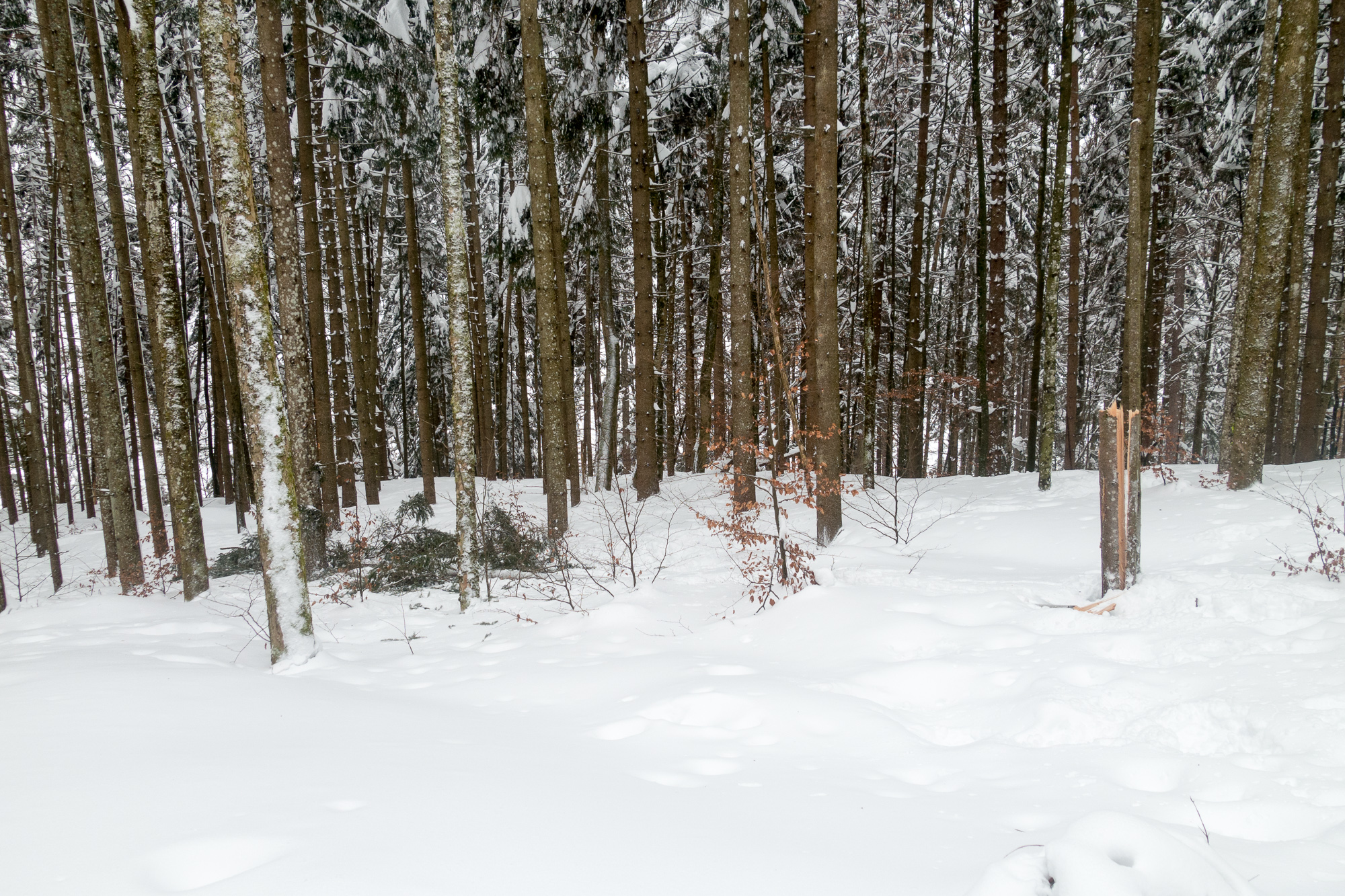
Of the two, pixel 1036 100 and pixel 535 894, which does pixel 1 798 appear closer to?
pixel 535 894

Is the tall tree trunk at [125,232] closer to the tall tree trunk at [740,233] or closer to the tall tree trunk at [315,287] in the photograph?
the tall tree trunk at [315,287]

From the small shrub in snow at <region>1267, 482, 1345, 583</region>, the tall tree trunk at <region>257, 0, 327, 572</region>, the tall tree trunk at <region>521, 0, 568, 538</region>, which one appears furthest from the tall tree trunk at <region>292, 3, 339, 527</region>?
the small shrub in snow at <region>1267, 482, 1345, 583</region>

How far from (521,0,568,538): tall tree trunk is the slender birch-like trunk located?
2229 millimetres

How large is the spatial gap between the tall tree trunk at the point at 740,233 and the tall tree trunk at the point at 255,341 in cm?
521

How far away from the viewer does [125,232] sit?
10469mm

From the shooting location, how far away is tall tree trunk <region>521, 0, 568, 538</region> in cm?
928

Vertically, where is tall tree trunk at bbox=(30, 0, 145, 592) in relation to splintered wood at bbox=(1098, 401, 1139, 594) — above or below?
above

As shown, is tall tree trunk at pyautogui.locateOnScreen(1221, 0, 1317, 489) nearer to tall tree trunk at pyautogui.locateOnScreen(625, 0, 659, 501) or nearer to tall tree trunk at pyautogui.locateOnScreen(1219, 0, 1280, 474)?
tall tree trunk at pyautogui.locateOnScreen(1219, 0, 1280, 474)

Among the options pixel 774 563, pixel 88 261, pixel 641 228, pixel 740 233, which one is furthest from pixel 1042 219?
pixel 88 261

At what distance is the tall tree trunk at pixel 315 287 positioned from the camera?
36.1 feet

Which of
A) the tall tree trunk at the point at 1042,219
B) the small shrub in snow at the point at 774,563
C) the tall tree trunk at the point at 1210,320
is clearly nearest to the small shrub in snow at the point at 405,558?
the small shrub in snow at the point at 774,563

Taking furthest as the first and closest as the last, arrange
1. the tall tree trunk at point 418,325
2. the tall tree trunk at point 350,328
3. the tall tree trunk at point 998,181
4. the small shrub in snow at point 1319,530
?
the tall tree trunk at point 418,325
the tall tree trunk at point 350,328
the tall tree trunk at point 998,181
the small shrub in snow at point 1319,530

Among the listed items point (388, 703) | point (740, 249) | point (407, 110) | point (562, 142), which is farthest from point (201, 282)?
point (388, 703)

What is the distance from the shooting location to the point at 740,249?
924cm
